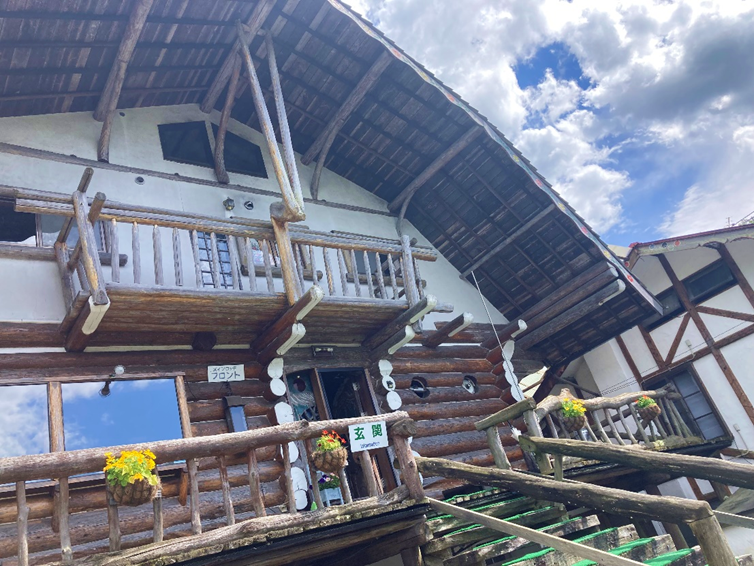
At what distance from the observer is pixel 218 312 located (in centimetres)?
816

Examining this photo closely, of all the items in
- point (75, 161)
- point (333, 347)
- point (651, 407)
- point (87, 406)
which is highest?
point (75, 161)

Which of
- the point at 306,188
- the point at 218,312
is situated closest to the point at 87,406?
the point at 218,312

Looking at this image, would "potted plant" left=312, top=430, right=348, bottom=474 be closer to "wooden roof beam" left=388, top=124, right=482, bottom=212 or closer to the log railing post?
the log railing post

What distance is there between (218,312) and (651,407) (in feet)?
25.9

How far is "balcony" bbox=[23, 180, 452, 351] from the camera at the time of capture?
7098 millimetres

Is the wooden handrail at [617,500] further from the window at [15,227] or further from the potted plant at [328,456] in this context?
the window at [15,227]

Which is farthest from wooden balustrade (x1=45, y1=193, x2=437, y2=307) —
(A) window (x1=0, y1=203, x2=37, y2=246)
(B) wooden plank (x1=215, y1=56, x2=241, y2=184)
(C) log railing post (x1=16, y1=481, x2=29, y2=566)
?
(C) log railing post (x1=16, y1=481, x2=29, y2=566)

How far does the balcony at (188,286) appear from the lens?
7.10m

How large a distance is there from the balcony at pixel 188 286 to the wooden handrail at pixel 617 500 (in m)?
2.93

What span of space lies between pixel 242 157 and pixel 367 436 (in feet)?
22.7

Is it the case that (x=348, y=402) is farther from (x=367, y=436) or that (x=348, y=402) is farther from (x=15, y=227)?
(x=15, y=227)

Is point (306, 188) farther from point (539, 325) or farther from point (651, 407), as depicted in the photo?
point (651, 407)

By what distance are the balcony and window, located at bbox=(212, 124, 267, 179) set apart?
1822mm

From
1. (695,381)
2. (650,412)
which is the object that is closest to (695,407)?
(695,381)
